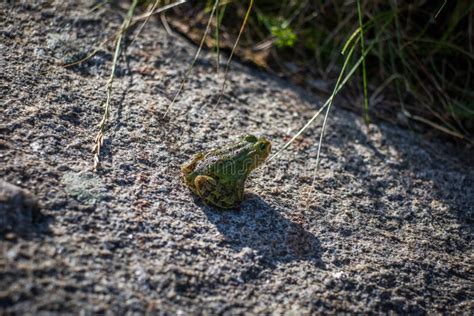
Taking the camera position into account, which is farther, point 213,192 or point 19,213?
point 213,192

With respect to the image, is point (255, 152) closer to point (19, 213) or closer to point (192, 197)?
point (192, 197)

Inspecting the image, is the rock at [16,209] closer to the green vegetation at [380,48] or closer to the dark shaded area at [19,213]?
the dark shaded area at [19,213]

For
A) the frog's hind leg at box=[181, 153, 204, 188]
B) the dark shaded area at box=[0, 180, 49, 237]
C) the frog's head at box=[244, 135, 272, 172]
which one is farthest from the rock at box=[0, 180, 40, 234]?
the frog's head at box=[244, 135, 272, 172]

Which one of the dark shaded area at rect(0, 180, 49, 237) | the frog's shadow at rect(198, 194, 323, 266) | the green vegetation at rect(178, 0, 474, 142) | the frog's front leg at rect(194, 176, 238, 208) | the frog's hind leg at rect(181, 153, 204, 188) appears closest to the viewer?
the dark shaded area at rect(0, 180, 49, 237)

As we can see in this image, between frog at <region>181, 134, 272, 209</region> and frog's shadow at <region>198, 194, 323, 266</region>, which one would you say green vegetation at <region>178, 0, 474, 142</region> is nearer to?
frog at <region>181, 134, 272, 209</region>

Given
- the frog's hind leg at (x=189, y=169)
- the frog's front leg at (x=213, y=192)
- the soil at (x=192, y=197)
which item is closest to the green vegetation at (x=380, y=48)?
the soil at (x=192, y=197)

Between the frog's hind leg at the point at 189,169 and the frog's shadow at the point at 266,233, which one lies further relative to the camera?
the frog's hind leg at the point at 189,169

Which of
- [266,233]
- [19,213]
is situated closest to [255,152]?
[266,233]
